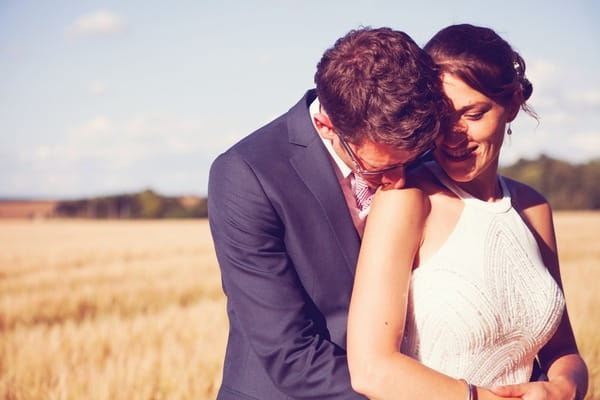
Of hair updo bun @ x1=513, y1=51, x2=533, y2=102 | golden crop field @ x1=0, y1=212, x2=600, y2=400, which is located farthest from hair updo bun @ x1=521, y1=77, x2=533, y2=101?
golden crop field @ x1=0, y1=212, x2=600, y2=400

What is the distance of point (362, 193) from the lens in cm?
257

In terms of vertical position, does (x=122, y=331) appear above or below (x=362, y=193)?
below

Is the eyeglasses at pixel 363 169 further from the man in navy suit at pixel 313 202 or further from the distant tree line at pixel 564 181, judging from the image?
the distant tree line at pixel 564 181

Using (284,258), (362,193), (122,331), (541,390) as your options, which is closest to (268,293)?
(284,258)

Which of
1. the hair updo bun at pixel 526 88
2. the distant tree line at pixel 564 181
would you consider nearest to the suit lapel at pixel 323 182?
the hair updo bun at pixel 526 88

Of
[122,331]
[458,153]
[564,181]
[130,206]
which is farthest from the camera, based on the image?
[130,206]

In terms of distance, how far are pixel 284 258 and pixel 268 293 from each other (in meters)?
0.14

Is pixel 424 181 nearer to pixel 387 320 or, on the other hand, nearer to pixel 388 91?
pixel 388 91

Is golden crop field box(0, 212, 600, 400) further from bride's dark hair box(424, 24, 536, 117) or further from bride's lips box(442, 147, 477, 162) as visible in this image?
bride's dark hair box(424, 24, 536, 117)

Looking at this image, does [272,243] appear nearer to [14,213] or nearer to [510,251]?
[510,251]

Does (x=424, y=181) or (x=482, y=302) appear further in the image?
(x=424, y=181)

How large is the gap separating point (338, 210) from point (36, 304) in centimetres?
747

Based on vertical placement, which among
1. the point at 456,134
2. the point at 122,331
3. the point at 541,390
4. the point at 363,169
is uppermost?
the point at 456,134

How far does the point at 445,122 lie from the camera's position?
2.33m
